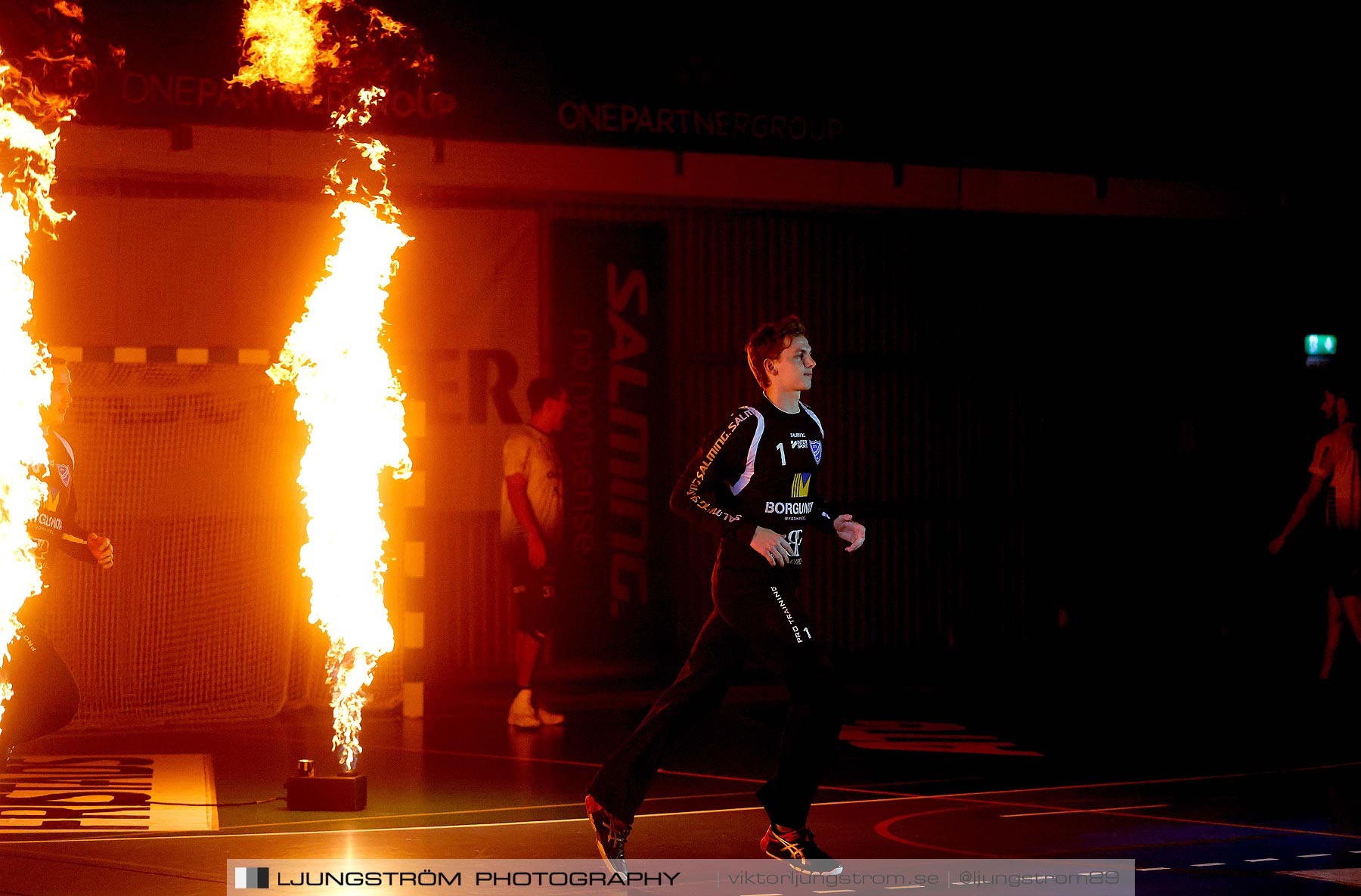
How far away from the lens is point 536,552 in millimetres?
11164

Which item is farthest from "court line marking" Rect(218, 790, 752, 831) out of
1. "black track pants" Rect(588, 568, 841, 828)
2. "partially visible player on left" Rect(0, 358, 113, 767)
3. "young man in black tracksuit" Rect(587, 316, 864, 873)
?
"black track pants" Rect(588, 568, 841, 828)

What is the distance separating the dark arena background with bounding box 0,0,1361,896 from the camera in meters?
9.98

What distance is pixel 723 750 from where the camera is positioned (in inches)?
399

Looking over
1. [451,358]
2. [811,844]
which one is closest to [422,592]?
[451,358]

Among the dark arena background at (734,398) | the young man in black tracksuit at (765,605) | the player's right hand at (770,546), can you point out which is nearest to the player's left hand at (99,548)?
the dark arena background at (734,398)

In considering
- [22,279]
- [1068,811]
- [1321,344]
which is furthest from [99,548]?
[1321,344]

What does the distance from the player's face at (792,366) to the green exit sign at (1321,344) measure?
1176 centimetres

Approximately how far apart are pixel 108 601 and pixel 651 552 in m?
4.96

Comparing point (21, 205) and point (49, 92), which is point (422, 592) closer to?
point (21, 205)

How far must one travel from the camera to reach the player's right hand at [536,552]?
11.2m

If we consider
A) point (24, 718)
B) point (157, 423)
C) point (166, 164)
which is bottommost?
point (24, 718)

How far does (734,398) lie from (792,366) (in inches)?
332

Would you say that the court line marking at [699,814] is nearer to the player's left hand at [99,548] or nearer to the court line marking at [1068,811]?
the court line marking at [1068,811]

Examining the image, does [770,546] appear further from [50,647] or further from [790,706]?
[50,647]
